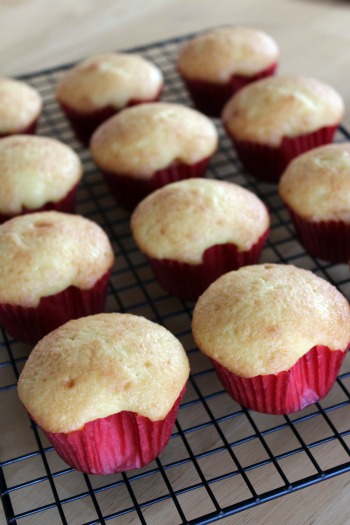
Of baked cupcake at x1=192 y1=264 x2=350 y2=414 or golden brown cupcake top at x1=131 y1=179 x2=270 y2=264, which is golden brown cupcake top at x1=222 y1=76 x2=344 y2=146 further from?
baked cupcake at x1=192 y1=264 x2=350 y2=414

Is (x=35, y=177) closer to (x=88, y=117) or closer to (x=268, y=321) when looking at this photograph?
(x=88, y=117)

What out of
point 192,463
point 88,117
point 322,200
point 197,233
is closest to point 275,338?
point 192,463

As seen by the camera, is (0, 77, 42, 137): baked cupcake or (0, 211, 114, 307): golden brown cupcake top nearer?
(0, 211, 114, 307): golden brown cupcake top

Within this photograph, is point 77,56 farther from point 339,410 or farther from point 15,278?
point 339,410

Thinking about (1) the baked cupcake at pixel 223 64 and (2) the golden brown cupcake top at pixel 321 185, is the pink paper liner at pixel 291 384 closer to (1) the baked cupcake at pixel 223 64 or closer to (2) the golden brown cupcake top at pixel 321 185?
(2) the golden brown cupcake top at pixel 321 185

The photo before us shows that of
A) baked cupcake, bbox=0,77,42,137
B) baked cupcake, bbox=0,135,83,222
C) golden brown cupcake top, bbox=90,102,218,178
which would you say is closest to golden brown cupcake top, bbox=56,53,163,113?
baked cupcake, bbox=0,77,42,137

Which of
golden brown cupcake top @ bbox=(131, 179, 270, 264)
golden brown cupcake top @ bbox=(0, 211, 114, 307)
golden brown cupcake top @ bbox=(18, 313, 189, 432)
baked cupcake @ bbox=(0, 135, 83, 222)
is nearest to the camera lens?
golden brown cupcake top @ bbox=(18, 313, 189, 432)

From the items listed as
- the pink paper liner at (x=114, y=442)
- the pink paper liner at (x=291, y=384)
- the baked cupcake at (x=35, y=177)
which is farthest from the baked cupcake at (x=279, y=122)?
the pink paper liner at (x=114, y=442)
